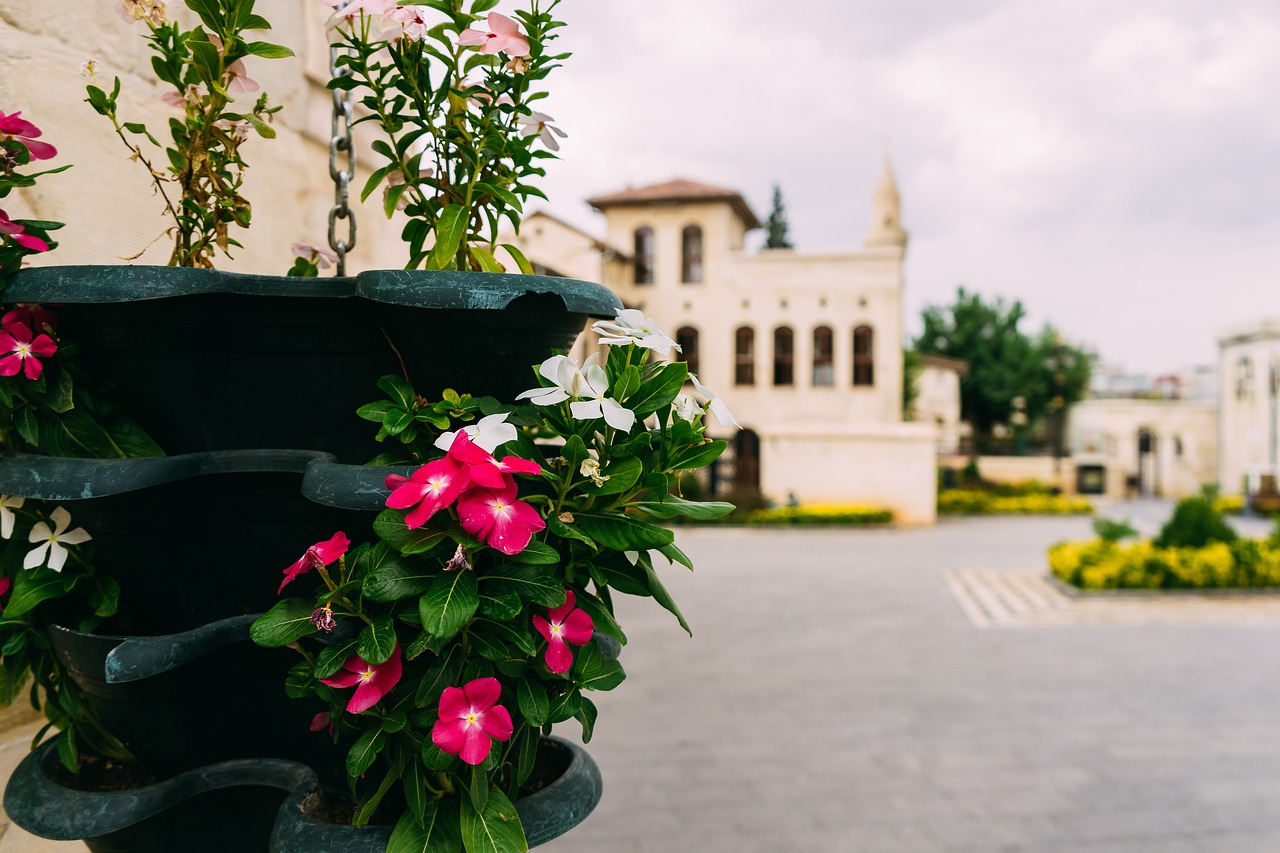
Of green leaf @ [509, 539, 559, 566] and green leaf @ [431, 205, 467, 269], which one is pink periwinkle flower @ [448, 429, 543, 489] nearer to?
green leaf @ [509, 539, 559, 566]

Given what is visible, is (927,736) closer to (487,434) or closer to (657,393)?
(657,393)

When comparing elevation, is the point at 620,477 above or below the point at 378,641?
above

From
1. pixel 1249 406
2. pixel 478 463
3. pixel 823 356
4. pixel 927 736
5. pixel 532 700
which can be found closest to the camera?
pixel 478 463

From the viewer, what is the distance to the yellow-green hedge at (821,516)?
67.3 feet

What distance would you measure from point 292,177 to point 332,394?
110cm

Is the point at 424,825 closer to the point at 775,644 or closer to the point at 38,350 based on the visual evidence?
the point at 38,350

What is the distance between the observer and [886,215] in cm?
2488

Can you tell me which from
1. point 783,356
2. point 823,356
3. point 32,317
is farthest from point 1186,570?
point 32,317

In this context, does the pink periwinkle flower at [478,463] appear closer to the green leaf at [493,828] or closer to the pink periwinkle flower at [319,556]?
the pink periwinkle flower at [319,556]

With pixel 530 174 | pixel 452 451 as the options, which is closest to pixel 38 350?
pixel 452 451

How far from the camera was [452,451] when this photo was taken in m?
0.91

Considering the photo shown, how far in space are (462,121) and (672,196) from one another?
23.1 metres

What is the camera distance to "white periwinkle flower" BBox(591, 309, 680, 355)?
103 centimetres

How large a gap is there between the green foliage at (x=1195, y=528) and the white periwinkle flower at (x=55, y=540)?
566 inches
